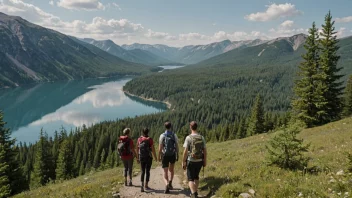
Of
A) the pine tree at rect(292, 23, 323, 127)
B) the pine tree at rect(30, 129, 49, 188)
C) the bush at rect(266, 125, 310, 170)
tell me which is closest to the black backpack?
the bush at rect(266, 125, 310, 170)

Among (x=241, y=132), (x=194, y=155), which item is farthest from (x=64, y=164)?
(x=194, y=155)

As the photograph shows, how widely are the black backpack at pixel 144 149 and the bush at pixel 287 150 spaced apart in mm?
6210

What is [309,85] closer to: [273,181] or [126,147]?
[273,181]

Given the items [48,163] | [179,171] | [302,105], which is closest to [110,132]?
[48,163]

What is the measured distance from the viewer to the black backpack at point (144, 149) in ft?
45.7

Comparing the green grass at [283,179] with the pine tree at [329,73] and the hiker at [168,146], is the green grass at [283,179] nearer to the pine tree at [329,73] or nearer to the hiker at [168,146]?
the hiker at [168,146]

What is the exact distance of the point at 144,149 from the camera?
45.7 ft

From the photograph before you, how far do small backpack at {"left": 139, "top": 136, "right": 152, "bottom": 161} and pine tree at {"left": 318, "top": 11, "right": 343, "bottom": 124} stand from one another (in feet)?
89.4

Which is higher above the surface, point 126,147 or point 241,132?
point 126,147

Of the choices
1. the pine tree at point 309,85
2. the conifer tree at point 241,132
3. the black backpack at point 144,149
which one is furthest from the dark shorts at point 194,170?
the conifer tree at point 241,132

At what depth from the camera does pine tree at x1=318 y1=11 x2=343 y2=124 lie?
33.5 meters

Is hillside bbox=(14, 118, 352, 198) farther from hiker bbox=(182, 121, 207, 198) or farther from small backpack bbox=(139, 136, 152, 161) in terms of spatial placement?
small backpack bbox=(139, 136, 152, 161)

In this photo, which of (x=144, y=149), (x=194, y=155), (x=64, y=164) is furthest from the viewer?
(x=64, y=164)

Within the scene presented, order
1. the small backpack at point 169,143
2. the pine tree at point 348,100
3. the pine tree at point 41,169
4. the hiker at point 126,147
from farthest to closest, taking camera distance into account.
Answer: the pine tree at point 348,100 → the pine tree at point 41,169 → the hiker at point 126,147 → the small backpack at point 169,143
